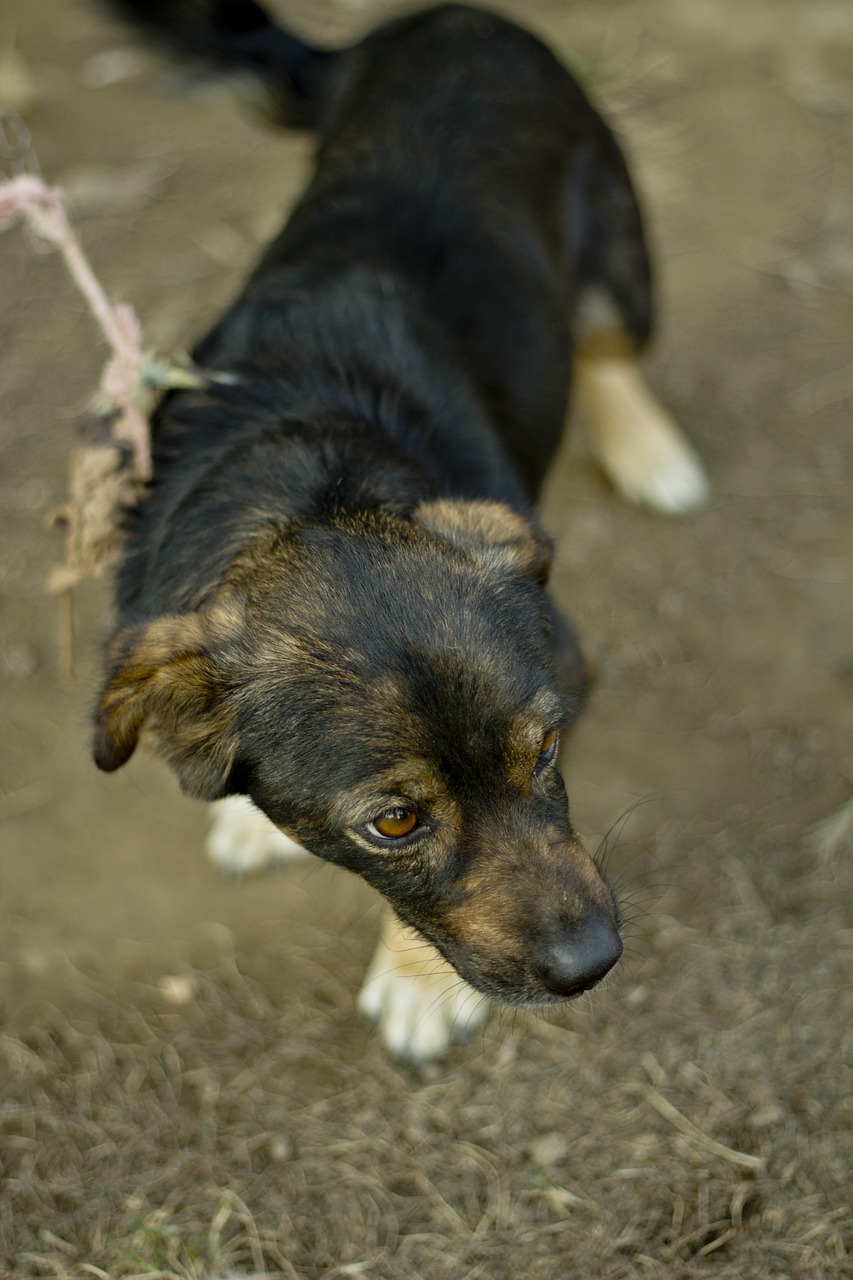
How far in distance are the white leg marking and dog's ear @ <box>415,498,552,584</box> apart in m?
2.33

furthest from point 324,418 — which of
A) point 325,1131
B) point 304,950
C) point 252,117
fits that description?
point 252,117

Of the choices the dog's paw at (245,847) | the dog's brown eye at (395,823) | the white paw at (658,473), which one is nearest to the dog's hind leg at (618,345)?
the white paw at (658,473)

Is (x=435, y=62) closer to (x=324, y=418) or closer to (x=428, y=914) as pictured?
(x=324, y=418)

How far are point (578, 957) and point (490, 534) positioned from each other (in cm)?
102

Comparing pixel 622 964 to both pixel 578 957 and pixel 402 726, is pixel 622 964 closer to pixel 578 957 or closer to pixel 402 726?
pixel 578 957

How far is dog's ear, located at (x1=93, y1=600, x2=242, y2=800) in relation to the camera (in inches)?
100

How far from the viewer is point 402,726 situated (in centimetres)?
233

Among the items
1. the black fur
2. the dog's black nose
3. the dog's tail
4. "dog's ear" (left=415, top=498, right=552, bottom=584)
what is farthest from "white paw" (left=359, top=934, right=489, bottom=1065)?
the dog's tail

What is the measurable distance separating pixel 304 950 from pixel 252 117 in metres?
3.65

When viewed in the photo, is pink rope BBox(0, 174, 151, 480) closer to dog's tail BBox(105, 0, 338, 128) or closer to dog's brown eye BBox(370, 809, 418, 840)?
dog's brown eye BBox(370, 809, 418, 840)

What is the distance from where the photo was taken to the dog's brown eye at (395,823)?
243cm

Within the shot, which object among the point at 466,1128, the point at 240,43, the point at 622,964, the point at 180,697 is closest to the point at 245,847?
the point at 466,1128

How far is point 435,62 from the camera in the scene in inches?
168

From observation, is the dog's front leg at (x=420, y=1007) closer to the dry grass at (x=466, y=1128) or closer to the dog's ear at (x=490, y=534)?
the dry grass at (x=466, y=1128)
